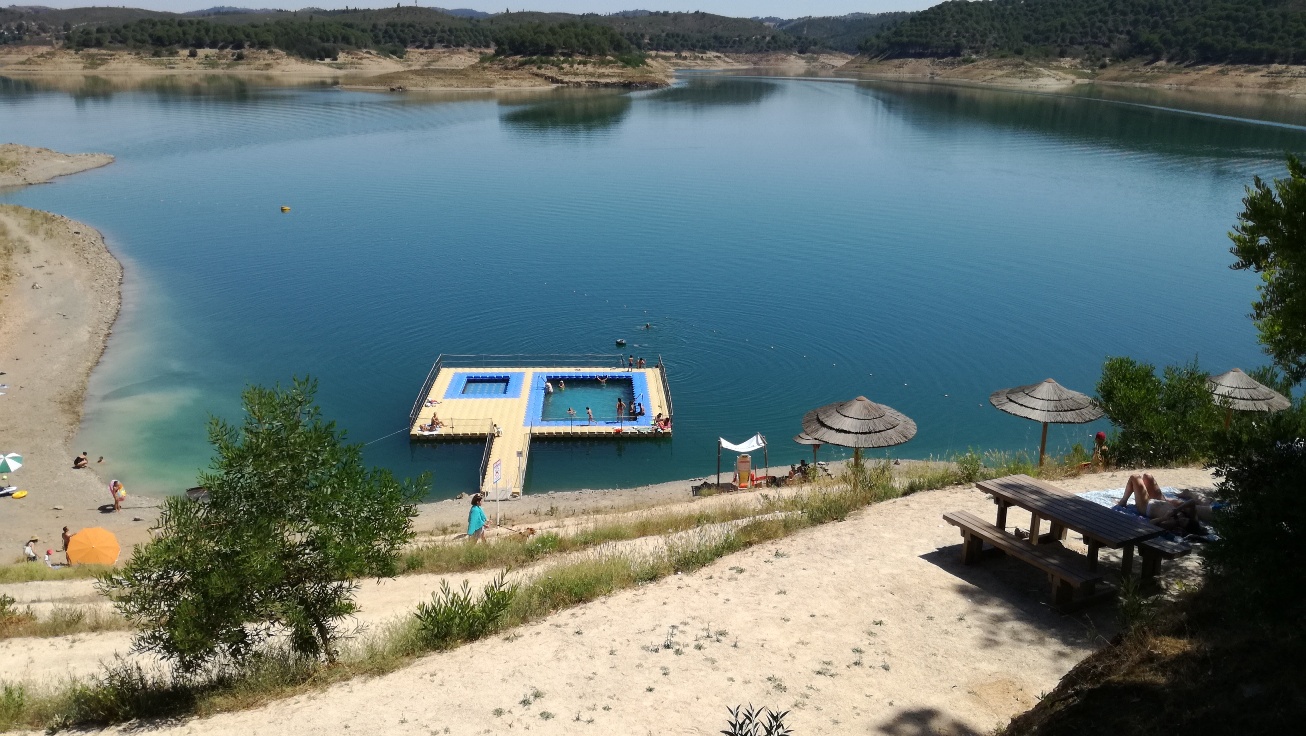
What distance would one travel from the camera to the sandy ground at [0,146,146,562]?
23.0 m

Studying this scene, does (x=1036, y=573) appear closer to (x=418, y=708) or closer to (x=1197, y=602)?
(x=1197, y=602)

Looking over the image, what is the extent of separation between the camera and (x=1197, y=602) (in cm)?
842

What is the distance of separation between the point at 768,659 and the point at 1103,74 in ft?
518

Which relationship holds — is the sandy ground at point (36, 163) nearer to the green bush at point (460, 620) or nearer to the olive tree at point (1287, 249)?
the green bush at point (460, 620)

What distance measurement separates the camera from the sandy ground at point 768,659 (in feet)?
28.5

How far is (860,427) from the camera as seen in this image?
56.4 ft

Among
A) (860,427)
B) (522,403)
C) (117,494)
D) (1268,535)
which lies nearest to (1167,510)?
(1268,535)

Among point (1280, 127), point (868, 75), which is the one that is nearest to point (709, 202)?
point (1280, 127)

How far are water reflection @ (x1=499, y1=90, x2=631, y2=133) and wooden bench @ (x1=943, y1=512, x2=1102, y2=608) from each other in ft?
295

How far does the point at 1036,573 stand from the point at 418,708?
7428 millimetres

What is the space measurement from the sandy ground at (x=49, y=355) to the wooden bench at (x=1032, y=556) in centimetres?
1960

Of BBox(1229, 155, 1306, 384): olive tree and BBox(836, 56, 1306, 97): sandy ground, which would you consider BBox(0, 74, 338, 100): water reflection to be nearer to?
BBox(836, 56, 1306, 97): sandy ground

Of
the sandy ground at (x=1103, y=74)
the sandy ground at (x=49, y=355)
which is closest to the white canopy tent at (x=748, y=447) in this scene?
the sandy ground at (x=49, y=355)

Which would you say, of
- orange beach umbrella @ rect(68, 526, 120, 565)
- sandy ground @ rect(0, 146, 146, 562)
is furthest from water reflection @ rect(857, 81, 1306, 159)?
orange beach umbrella @ rect(68, 526, 120, 565)
